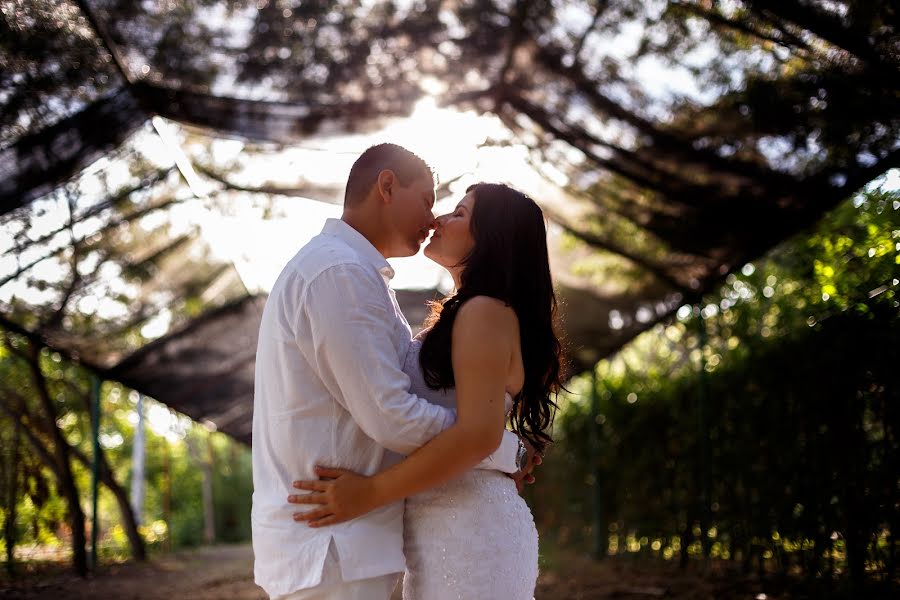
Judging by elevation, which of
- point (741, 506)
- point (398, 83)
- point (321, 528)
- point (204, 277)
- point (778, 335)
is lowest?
point (741, 506)

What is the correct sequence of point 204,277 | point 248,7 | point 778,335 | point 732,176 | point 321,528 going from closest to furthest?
point 321,528, point 248,7, point 732,176, point 778,335, point 204,277

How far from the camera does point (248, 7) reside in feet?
14.5

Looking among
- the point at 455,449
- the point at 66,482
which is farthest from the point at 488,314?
the point at 66,482

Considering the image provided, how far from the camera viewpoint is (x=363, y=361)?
6.28 feet

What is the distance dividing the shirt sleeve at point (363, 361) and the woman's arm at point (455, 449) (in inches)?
1.8

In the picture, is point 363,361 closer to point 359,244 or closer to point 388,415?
point 388,415

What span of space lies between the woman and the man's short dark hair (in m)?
0.19

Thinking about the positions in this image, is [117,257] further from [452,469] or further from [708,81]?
[452,469]

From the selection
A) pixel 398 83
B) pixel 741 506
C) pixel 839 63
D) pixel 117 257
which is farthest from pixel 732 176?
pixel 117 257

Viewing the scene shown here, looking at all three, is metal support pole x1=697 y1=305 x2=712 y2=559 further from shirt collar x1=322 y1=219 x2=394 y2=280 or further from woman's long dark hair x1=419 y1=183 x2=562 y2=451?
shirt collar x1=322 y1=219 x2=394 y2=280

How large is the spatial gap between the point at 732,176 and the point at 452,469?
11.3ft

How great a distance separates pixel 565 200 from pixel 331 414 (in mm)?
4491

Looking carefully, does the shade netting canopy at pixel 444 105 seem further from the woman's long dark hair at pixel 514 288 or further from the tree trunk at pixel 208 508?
the tree trunk at pixel 208 508

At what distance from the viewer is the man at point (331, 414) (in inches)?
75.4
